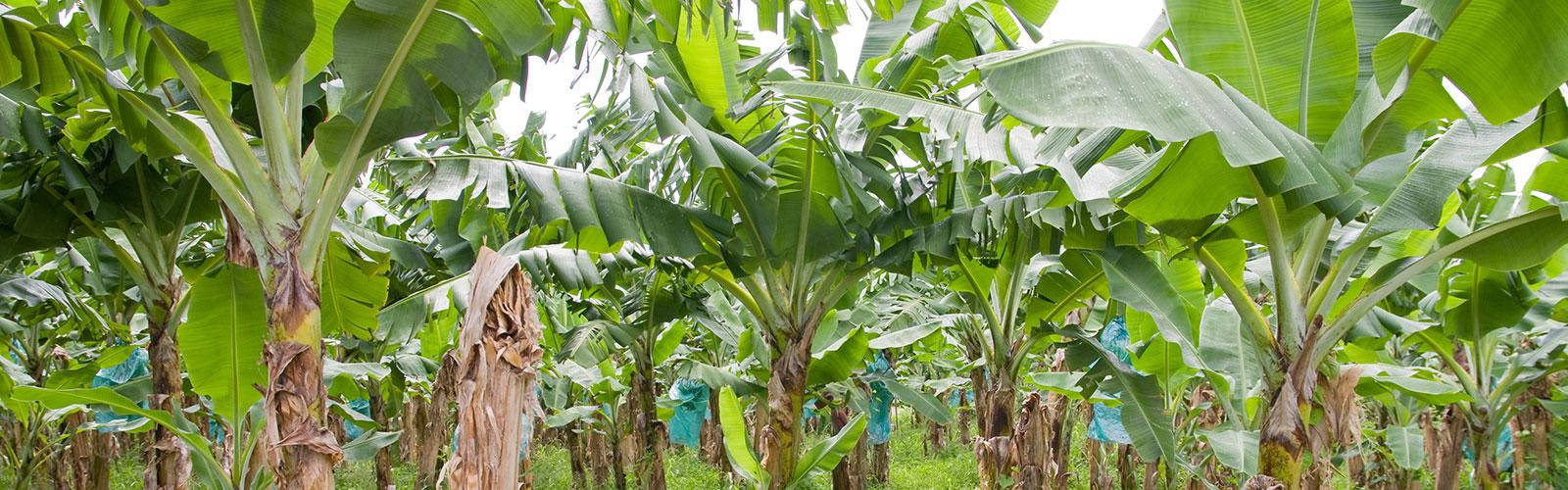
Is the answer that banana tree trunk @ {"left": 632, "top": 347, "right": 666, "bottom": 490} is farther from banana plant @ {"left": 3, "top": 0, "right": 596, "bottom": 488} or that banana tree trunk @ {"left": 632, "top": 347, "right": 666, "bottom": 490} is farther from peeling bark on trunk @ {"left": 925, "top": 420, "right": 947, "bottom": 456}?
peeling bark on trunk @ {"left": 925, "top": 420, "right": 947, "bottom": 456}

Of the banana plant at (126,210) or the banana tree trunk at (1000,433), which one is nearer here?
the banana plant at (126,210)

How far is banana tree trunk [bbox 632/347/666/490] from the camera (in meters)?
7.02

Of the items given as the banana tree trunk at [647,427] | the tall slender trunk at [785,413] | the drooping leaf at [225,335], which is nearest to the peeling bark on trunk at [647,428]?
the banana tree trunk at [647,427]

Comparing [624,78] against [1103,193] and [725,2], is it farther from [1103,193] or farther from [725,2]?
[1103,193]

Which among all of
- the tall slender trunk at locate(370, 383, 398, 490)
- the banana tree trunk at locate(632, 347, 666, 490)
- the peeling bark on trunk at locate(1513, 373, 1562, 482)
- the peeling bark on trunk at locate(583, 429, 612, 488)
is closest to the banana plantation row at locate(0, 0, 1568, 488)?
the banana tree trunk at locate(632, 347, 666, 490)

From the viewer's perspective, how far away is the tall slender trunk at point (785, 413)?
4.48 metres

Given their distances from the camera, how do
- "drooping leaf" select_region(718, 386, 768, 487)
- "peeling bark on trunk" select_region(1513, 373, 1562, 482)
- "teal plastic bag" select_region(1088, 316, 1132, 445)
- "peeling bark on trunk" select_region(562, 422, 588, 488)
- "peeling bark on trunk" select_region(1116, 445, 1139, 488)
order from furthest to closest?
1. "peeling bark on trunk" select_region(562, 422, 588, 488)
2. "peeling bark on trunk" select_region(1116, 445, 1139, 488)
3. "peeling bark on trunk" select_region(1513, 373, 1562, 482)
4. "teal plastic bag" select_region(1088, 316, 1132, 445)
5. "drooping leaf" select_region(718, 386, 768, 487)

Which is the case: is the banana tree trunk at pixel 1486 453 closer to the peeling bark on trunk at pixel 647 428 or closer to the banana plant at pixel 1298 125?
the banana plant at pixel 1298 125

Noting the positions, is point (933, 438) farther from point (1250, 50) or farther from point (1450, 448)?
point (1250, 50)

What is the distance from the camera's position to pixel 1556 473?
7684 mm

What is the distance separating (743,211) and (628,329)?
1774 millimetres

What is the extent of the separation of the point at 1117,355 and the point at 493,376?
14.9 ft

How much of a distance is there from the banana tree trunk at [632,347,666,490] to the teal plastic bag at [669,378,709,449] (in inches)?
51.3

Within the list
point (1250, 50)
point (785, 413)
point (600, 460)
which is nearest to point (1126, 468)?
point (785, 413)
